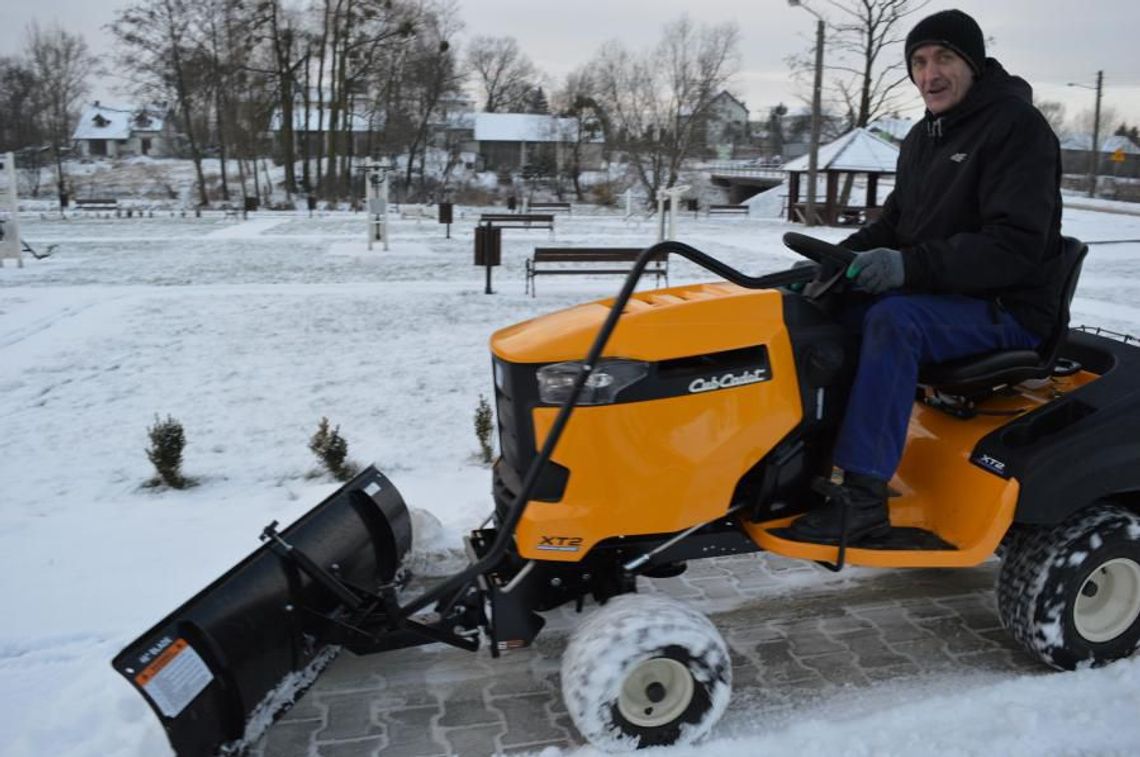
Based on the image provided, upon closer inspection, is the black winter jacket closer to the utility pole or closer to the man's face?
the man's face

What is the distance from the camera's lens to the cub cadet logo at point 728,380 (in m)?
2.80

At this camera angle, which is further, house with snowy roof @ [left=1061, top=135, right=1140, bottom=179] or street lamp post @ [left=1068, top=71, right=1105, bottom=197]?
house with snowy roof @ [left=1061, top=135, right=1140, bottom=179]

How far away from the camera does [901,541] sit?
3.14 m

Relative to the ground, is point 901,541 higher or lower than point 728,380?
lower

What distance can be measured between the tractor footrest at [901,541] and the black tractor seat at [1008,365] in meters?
0.54

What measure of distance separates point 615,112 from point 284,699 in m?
52.0

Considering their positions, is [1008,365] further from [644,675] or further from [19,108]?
[19,108]

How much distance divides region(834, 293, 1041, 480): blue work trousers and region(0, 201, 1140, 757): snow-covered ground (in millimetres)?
904

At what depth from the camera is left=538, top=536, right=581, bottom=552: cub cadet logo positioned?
276 centimetres

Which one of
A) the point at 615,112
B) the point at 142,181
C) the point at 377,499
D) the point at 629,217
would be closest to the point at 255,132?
the point at 142,181

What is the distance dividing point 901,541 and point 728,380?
0.93 metres

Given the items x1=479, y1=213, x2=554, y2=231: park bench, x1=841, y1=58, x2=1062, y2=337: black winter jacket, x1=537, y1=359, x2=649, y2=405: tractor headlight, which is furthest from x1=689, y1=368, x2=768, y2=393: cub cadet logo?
x1=479, y1=213, x2=554, y2=231: park bench

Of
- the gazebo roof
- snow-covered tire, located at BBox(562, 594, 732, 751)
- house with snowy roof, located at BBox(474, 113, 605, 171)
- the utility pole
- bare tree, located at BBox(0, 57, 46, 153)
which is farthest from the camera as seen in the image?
house with snowy roof, located at BBox(474, 113, 605, 171)

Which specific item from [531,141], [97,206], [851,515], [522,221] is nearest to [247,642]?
[851,515]
